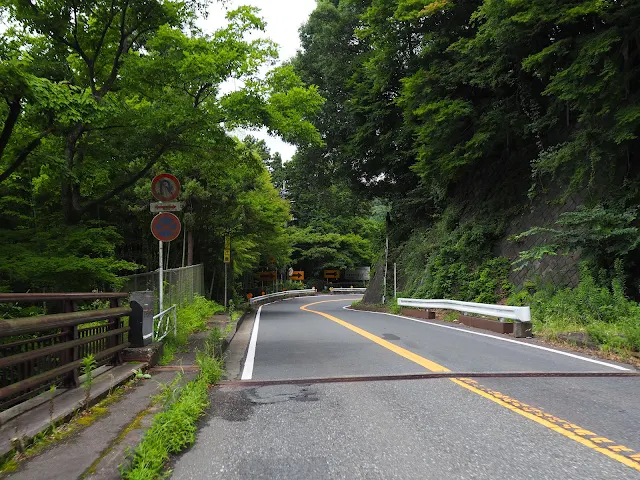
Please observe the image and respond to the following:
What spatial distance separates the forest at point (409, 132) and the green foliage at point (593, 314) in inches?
1.8

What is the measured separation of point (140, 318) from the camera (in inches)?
271

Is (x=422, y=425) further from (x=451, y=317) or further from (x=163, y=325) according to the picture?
(x=451, y=317)

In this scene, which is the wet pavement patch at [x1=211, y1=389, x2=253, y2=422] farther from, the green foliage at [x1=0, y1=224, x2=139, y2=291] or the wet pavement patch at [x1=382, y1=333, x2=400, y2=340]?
the wet pavement patch at [x1=382, y1=333, x2=400, y2=340]

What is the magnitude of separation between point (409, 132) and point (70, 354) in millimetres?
19678

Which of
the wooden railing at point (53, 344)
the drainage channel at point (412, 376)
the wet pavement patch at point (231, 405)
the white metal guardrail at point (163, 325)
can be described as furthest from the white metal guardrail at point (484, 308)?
the wooden railing at point (53, 344)

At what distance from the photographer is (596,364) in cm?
699

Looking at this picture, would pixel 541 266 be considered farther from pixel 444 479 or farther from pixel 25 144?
pixel 25 144

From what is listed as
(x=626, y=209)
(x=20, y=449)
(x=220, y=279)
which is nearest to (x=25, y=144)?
(x=20, y=449)

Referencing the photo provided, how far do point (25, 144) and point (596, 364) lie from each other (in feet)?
36.8

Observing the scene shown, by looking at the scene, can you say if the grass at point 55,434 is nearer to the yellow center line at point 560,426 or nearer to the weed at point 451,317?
the yellow center line at point 560,426

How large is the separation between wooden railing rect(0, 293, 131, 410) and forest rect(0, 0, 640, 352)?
3.06m

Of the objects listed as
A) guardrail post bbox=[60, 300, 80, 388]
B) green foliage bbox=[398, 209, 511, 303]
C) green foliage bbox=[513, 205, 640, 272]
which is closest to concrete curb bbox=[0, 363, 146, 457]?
guardrail post bbox=[60, 300, 80, 388]

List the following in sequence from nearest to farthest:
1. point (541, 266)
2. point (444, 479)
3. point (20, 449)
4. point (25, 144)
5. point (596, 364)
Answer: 1. point (444, 479)
2. point (20, 449)
3. point (596, 364)
4. point (25, 144)
5. point (541, 266)

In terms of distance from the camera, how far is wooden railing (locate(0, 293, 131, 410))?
362cm
